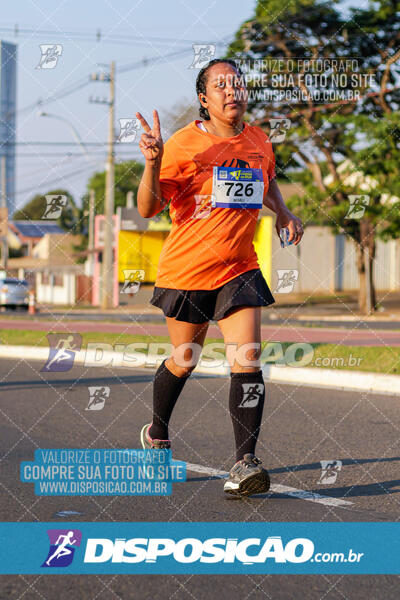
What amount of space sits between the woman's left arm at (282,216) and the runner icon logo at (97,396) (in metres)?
3.36

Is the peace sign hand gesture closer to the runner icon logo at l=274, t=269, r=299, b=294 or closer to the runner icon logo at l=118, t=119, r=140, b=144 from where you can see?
the runner icon logo at l=118, t=119, r=140, b=144

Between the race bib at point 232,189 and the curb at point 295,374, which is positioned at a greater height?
the race bib at point 232,189

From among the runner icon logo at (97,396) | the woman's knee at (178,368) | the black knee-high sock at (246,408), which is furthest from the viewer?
the runner icon logo at (97,396)

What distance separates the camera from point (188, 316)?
15.2ft

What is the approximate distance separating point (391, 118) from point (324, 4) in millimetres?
4712

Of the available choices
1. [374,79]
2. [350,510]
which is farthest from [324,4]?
[350,510]

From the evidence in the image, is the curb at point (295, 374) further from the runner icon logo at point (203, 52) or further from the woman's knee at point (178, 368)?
the woman's knee at point (178, 368)

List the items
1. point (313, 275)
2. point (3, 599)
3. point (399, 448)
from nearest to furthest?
point (3, 599), point (399, 448), point (313, 275)

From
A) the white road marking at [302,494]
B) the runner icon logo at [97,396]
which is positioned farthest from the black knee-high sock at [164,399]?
the runner icon logo at [97,396]

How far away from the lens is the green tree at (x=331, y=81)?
26.0m

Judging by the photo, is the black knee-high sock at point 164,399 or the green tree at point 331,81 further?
the green tree at point 331,81

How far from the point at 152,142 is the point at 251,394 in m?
1.33

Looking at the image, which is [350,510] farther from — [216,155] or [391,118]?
[391,118]

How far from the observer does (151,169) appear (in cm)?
423
